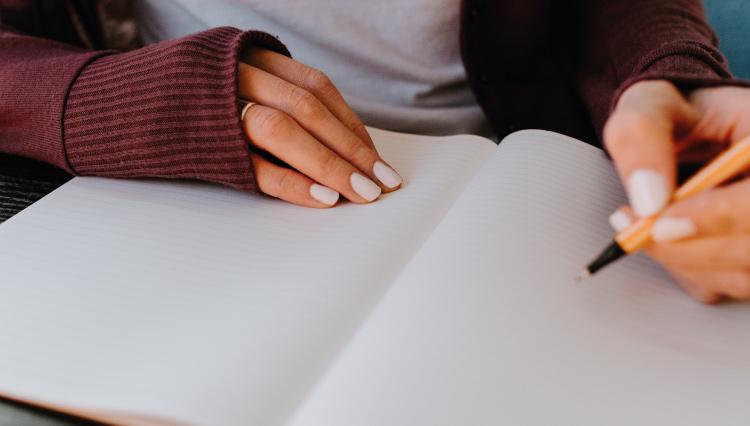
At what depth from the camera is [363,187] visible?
0.44 m

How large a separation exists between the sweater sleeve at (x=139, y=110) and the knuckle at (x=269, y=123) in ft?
0.04

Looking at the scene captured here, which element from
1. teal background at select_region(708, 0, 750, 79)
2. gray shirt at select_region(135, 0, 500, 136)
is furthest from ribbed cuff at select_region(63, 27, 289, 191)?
teal background at select_region(708, 0, 750, 79)

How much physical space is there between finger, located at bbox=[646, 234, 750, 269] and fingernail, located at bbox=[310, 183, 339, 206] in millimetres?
209

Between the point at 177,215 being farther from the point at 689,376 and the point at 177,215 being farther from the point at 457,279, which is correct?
the point at 689,376

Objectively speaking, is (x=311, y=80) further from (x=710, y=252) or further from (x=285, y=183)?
(x=710, y=252)

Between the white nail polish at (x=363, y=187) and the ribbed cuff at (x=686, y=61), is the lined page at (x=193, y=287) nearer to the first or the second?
the white nail polish at (x=363, y=187)

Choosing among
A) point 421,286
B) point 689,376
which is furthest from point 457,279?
point 689,376

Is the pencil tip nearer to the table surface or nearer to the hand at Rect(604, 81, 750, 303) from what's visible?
the hand at Rect(604, 81, 750, 303)

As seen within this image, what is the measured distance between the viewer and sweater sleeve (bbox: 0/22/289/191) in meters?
0.43

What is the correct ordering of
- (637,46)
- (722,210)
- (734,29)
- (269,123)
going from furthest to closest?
(734,29) → (637,46) → (269,123) → (722,210)

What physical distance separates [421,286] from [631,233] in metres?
0.12

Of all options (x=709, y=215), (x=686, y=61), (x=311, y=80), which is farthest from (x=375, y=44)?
(x=709, y=215)

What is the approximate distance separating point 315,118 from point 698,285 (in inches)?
10.6

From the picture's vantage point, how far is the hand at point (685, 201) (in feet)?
0.98
